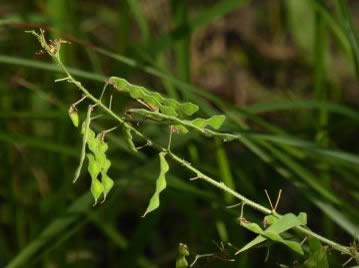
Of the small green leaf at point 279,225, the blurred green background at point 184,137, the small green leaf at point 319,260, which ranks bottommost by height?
the blurred green background at point 184,137

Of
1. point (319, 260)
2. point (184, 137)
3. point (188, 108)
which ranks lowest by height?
point (184, 137)

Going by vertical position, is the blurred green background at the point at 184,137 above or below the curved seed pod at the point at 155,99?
below

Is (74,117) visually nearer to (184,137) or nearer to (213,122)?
(213,122)

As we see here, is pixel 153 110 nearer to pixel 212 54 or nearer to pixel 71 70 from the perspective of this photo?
pixel 71 70

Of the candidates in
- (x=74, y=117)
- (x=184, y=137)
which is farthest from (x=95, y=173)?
(x=184, y=137)

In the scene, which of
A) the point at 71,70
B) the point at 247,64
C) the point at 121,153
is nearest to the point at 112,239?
the point at 121,153

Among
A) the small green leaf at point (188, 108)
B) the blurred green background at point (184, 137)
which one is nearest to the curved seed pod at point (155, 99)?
the small green leaf at point (188, 108)

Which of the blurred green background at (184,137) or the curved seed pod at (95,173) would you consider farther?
the blurred green background at (184,137)

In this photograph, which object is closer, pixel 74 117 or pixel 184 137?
pixel 74 117

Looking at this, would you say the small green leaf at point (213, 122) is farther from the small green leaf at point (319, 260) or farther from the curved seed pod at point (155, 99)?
the small green leaf at point (319, 260)
